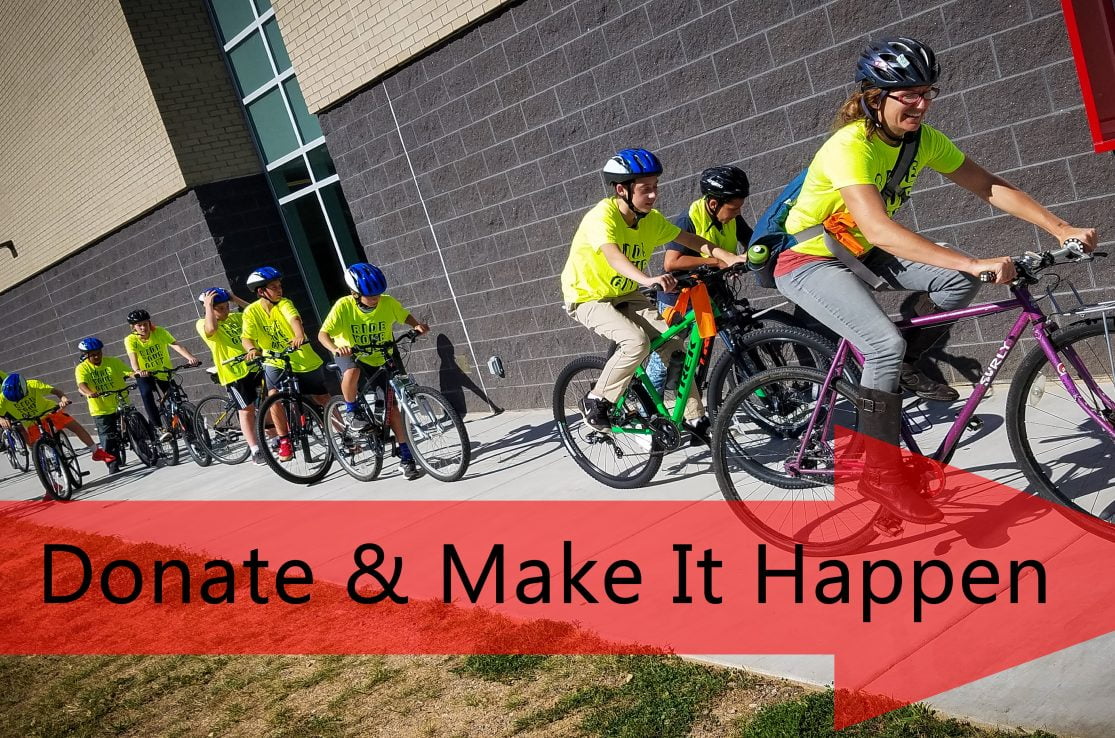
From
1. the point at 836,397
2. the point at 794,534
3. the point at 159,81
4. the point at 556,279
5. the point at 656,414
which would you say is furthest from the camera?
the point at 159,81

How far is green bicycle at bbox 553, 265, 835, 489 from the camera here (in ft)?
18.2

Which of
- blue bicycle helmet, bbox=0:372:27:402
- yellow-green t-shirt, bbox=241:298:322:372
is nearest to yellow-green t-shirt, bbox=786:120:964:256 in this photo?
yellow-green t-shirt, bbox=241:298:322:372

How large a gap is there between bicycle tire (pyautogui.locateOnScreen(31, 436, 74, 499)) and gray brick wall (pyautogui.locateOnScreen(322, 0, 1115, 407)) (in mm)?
4811

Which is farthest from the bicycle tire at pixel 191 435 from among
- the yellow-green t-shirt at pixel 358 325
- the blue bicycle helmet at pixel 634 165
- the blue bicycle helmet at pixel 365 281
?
the blue bicycle helmet at pixel 634 165

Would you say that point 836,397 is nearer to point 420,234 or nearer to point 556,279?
point 556,279

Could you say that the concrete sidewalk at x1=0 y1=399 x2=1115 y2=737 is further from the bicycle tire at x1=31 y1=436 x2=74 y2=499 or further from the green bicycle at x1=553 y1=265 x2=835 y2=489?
the bicycle tire at x1=31 y1=436 x2=74 y2=499

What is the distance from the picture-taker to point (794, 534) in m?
4.70

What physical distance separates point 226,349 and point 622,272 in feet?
20.3

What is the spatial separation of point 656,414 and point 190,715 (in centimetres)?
307

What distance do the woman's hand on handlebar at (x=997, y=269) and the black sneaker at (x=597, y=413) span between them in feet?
9.70

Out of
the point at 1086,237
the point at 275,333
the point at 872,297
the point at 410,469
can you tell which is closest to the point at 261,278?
the point at 275,333

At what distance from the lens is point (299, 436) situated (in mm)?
9156

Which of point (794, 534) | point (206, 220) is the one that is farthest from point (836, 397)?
point (206, 220)

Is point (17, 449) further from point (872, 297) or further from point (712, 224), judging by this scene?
point (872, 297)
